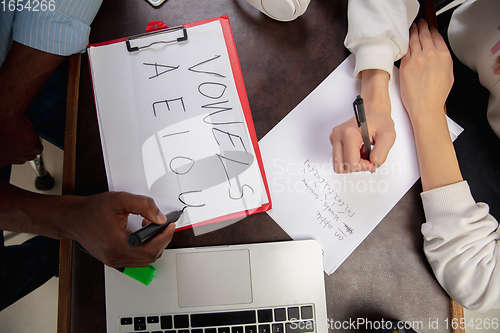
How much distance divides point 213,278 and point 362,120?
365 mm

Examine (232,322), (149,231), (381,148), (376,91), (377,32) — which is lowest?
(232,322)

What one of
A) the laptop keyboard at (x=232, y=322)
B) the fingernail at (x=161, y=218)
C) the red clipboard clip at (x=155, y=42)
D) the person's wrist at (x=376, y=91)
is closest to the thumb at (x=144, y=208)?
the fingernail at (x=161, y=218)

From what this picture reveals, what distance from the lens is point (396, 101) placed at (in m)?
0.55

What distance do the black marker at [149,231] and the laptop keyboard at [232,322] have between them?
0.54ft

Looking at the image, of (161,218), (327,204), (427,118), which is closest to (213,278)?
(161,218)

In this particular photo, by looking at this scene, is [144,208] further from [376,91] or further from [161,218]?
[376,91]

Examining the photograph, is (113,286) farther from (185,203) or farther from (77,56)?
(77,56)

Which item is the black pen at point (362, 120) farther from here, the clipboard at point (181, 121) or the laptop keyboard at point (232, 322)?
the laptop keyboard at point (232, 322)

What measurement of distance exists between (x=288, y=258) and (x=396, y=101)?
37 cm

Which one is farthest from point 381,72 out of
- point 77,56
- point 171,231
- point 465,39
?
point 77,56

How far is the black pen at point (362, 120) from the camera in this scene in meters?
0.41

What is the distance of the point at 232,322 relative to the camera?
18.7 inches

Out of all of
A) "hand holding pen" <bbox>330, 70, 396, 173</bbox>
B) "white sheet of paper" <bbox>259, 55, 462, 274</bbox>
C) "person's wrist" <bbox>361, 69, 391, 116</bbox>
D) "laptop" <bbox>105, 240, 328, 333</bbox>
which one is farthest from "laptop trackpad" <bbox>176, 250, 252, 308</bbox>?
"person's wrist" <bbox>361, 69, 391, 116</bbox>

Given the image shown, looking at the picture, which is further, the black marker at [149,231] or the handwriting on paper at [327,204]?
the handwriting on paper at [327,204]
